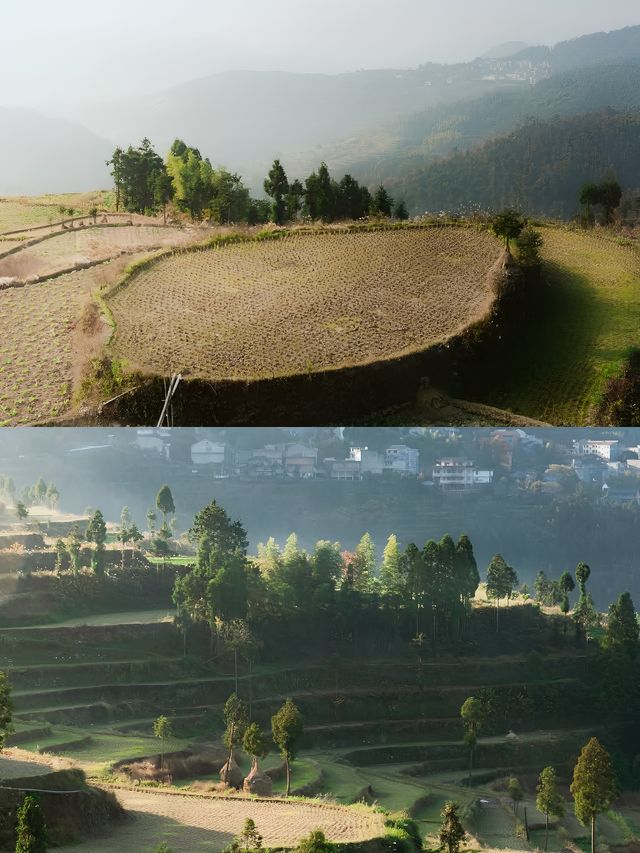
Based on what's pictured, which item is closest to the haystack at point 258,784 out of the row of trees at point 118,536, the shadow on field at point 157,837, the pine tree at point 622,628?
the shadow on field at point 157,837

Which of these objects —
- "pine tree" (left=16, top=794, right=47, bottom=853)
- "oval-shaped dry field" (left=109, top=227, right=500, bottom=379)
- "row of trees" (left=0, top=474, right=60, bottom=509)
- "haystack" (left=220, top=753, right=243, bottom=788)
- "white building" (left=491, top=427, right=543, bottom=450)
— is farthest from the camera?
"row of trees" (left=0, top=474, right=60, bottom=509)

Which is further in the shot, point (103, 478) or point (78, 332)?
point (103, 478)

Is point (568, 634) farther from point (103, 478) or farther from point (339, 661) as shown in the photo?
point (103, 478)

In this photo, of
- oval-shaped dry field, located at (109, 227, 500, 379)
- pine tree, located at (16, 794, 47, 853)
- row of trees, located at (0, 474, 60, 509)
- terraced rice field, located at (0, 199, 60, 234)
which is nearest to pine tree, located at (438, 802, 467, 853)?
pine tree, located at (16, 794, 47, 853)

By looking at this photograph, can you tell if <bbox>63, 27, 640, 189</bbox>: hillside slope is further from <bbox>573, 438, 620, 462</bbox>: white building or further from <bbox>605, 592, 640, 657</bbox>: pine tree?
<bbox>605, 592, 640, 657</bbox>: pine tree

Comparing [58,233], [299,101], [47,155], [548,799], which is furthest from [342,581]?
[47,155]

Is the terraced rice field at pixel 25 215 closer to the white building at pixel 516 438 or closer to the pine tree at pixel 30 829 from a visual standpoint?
the white building at pixel 516 438

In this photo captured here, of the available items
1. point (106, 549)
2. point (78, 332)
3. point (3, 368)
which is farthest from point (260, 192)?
point (106, 549)
